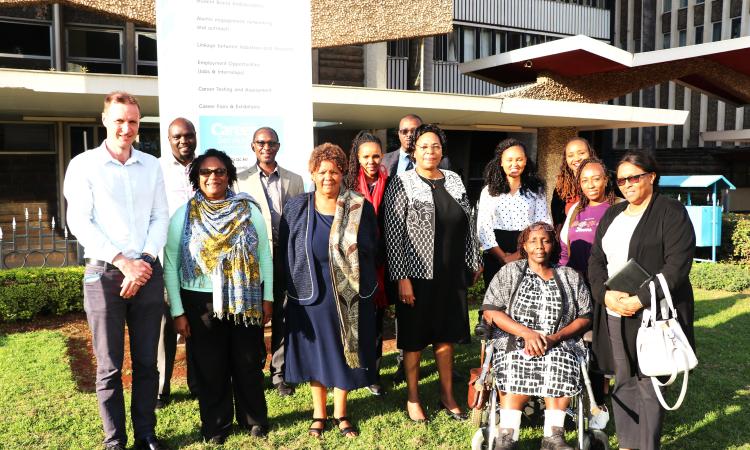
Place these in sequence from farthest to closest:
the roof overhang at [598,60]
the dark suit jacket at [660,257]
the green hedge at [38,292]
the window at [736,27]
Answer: the window at [736,27] < the roof overhang at [598,60] < the green hedge at [38,292] < the dark suit jacket at [660,257]

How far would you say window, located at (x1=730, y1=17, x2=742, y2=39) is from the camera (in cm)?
2834

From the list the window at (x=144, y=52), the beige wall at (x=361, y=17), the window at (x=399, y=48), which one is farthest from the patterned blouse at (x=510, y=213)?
the window at (x=399, y=48)

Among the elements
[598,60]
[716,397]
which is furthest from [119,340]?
[598,60]

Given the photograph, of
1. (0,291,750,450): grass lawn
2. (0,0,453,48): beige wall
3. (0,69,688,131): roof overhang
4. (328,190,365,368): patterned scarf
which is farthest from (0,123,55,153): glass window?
(328,190,365,368): patterned scarf

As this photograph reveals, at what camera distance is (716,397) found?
493 centimetres

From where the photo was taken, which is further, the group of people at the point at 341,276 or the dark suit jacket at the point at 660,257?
the group of people at the point at 341,276

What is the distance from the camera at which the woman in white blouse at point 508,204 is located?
4.68m

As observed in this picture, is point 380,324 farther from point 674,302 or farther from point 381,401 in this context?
point 674,302

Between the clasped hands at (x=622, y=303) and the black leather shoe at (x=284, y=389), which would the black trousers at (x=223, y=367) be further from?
the clasped hands at (x=622, y=303)

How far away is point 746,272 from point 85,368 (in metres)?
9.73

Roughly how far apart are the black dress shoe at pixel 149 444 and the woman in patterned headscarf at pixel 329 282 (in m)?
0.83

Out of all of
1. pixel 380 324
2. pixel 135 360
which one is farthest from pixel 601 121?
pixel 135 360

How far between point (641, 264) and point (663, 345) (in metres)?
0.45

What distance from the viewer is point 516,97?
11305 mm
